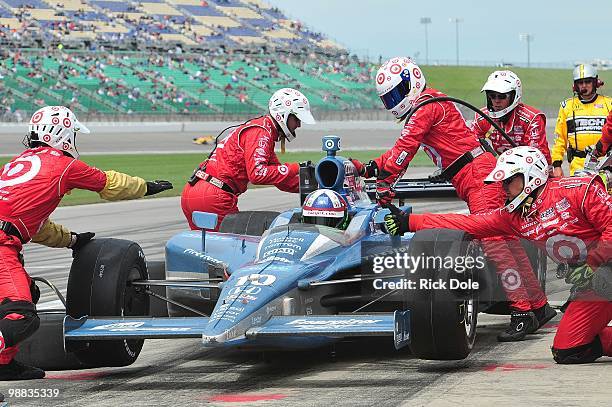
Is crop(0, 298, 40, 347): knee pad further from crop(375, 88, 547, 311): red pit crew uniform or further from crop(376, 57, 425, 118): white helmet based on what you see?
crop(376, 57, 425, 118): white helmet

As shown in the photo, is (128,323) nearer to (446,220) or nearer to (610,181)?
(446,220)

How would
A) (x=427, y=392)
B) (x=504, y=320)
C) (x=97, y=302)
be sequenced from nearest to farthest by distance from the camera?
(x=427, y=392), (x=97, y=302), (x=504, y=320)

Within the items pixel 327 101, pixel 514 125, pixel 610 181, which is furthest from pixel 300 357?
pixel 327 101

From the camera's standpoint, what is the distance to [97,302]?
794cm

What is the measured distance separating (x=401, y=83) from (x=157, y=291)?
9.23 feet

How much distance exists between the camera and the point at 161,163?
3519cm

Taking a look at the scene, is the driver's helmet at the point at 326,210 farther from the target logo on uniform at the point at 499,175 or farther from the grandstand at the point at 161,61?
the grandstand at the point at 161,61

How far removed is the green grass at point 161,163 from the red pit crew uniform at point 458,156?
1359 centimetres

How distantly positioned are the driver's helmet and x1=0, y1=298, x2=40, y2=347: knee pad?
2382 mm

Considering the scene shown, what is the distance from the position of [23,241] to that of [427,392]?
2.96 metres

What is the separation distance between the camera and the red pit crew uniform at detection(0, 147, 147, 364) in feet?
23.3

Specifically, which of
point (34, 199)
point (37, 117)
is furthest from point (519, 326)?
point (37, 117)

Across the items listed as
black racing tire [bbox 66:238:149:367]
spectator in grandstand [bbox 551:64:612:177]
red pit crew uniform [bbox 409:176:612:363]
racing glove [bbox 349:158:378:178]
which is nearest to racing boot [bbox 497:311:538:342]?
red pit crew uniform [bbox 409:176:612:363]

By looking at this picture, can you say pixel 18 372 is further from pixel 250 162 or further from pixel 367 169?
pixel 250 162
